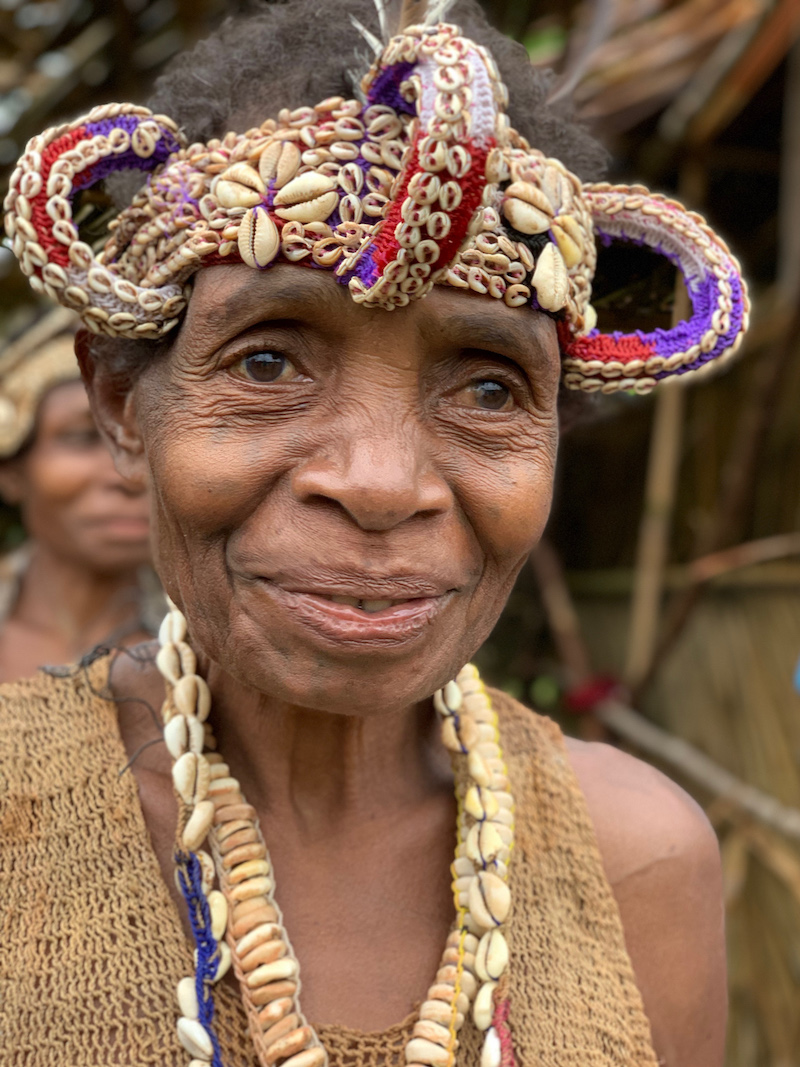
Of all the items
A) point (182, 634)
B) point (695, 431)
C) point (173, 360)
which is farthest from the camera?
point (695, 431)

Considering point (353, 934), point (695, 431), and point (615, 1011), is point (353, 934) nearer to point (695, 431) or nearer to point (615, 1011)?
point (615, 1011)

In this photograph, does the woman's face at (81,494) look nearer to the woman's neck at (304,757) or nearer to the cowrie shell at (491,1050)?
the woman's neck at (304,757)

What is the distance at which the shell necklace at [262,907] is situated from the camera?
1.53 meters

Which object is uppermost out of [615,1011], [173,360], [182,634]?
[173,360]

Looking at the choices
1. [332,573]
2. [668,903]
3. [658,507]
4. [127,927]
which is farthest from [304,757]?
[658,507]

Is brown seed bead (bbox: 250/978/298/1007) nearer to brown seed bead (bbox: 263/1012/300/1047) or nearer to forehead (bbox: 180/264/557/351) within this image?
brown seed bead (bbox: 263/1012/300/1047)

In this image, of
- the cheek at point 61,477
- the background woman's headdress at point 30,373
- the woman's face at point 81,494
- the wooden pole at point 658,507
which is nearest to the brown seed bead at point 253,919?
the woman's face at point 81,494

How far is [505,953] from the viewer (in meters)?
1.66

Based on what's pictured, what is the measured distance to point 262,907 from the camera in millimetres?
1612

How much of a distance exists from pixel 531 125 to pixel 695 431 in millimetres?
4190

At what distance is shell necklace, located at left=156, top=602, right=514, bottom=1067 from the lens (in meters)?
1.53

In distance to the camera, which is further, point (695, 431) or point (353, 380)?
point (695, 431)

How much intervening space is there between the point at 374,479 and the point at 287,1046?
82cm

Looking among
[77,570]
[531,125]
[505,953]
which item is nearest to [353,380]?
[531,125]
